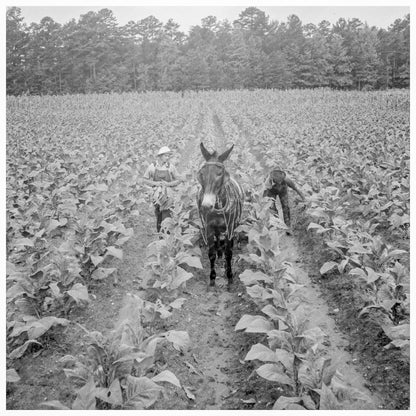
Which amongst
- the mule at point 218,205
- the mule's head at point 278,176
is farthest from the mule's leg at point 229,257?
the mule's head at point 278,176

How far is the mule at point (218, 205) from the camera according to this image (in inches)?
232

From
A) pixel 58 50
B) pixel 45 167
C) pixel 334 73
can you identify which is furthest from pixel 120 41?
pixel 45 167

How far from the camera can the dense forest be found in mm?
51500

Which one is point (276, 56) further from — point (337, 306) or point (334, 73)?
point (337, 306)

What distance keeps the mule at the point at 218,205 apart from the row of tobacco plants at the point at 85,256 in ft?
1.80

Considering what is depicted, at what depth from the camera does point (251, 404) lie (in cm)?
412

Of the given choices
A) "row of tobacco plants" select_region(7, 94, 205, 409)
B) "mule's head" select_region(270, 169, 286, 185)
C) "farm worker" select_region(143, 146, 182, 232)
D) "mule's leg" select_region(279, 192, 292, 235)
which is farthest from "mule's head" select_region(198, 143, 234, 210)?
"mule's leg" select_region(279, 192, 292, 235)

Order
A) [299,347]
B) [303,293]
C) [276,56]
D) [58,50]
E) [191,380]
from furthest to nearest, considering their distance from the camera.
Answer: [276,56] < [58,50] < [303,293] < [191,380] < [299,347]

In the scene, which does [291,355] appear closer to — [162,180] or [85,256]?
[85,256]

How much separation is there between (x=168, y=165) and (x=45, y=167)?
6169mm

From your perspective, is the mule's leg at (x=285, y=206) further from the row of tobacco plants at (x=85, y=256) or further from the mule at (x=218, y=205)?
the row of tobacco plants at (x=85, y=256)

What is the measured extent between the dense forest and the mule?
5142cm

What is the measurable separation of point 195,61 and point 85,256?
55.3 metres

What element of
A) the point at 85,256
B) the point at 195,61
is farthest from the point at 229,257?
the point at 195,61
